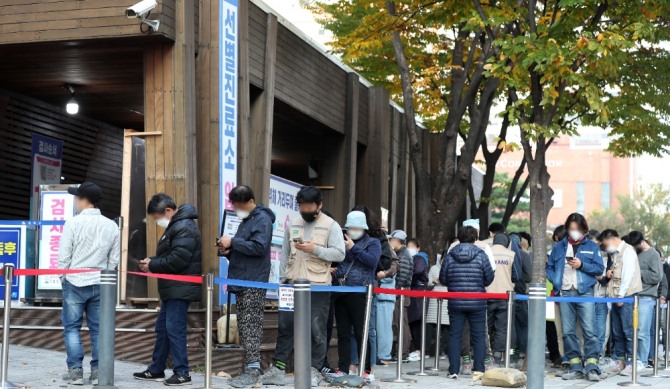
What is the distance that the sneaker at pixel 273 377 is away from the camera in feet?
35.3

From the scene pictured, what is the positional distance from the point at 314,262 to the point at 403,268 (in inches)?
185

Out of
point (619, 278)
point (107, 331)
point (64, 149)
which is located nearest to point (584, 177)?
point (64, 149)

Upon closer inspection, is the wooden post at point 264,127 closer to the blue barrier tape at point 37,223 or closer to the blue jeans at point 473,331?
the blue barrier tape at point 37,223

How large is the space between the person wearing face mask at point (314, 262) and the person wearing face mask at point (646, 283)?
232 inches

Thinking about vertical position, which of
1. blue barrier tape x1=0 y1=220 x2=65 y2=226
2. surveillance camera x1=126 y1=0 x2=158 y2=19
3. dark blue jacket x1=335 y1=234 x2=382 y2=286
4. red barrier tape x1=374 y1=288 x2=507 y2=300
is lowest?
red barrier tape x1=374 y1=288 x2=507 y2=300

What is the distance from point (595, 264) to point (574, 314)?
2.20ft

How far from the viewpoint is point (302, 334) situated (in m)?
9.06

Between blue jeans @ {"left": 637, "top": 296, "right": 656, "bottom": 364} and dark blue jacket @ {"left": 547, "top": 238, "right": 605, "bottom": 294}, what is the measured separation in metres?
1.82

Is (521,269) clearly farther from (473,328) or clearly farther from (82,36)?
(82,36)

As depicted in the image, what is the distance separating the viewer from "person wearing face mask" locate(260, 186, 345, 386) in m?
10.7

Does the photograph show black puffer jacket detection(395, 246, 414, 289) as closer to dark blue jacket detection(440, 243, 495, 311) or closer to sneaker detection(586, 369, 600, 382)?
dark blue jacket detection(440, 243, 495, 311)

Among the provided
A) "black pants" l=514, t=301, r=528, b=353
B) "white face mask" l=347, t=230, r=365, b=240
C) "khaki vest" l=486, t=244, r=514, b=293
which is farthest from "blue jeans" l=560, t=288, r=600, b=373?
"white face mask" l=347, t=230, r=365, b=240

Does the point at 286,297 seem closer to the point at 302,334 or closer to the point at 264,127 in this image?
the point at 302,334

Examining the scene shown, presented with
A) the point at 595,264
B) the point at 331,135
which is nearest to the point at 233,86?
the point at 595,264
